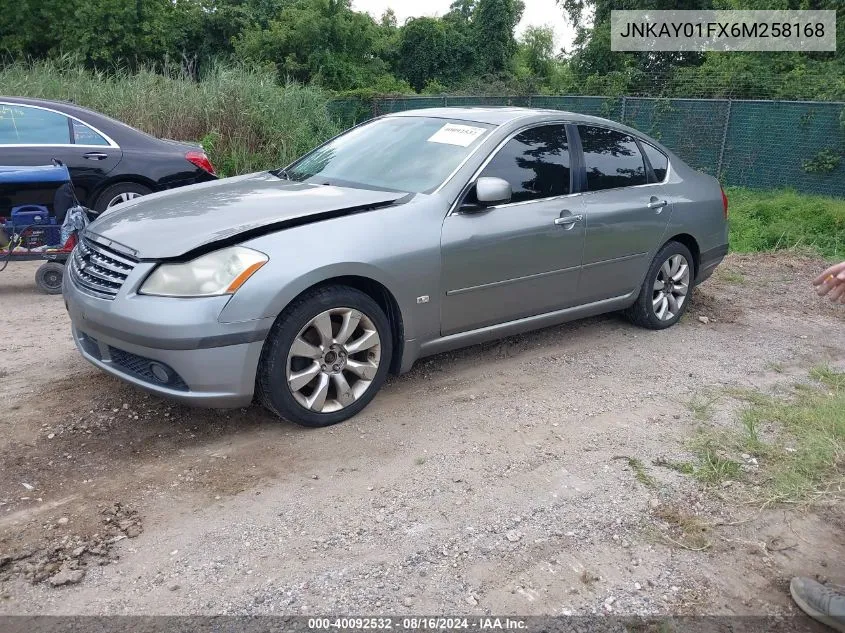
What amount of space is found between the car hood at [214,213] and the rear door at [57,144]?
3300 mm

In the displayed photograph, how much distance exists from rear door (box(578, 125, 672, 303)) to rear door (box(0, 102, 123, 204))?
16.2 ft

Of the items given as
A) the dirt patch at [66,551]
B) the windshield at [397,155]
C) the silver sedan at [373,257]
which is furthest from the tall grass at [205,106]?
the dirt patch at [66,551]

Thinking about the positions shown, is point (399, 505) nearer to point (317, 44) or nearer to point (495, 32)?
point (317, 44)

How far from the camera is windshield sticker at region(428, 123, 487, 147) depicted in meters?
4.88

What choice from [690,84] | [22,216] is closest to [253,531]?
[22,216]

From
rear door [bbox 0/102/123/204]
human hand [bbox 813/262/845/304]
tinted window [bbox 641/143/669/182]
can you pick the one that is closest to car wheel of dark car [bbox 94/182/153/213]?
rear door [bbox 0/102/123/204]

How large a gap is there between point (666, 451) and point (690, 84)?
49.0ft

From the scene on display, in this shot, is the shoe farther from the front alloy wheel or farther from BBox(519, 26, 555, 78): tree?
BBox(519, 26, 555, 78): tree

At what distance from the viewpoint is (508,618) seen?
8.91 ft

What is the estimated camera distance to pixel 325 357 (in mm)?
4043

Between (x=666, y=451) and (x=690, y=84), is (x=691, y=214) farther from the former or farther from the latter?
(x=690, y=84)

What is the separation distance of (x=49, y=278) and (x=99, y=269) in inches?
121

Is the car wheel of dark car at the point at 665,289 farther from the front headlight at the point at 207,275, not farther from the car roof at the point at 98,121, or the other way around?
the car roof at the point at 98,121

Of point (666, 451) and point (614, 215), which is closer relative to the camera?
point (666, 451)
